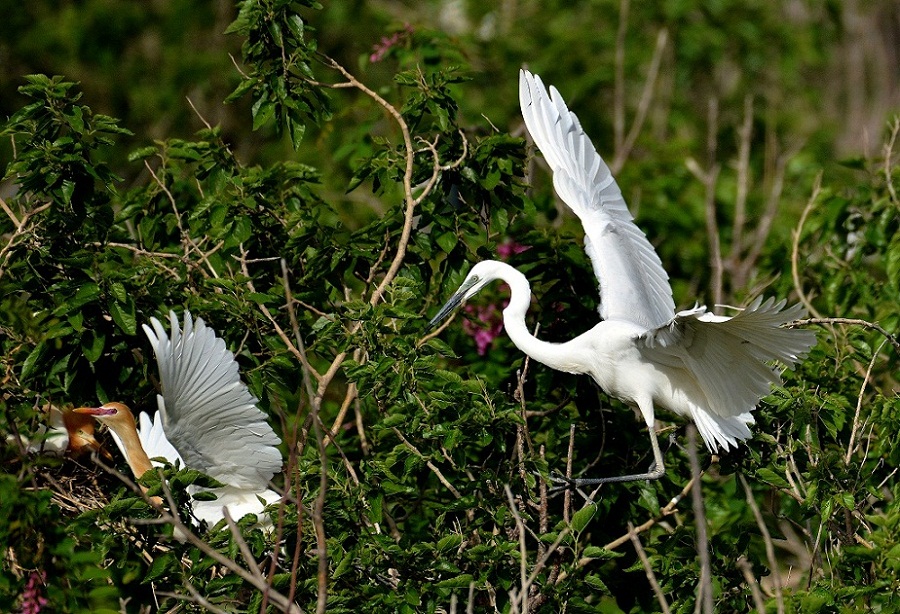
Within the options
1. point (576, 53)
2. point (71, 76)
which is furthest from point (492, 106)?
point (71, 76)

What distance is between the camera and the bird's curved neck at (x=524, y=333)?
4.14 m

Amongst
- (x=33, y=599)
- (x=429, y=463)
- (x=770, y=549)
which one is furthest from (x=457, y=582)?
(x=33, y=599)

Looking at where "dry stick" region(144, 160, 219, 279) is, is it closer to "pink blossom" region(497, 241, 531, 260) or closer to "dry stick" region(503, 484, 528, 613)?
"pink blossom" region(497, 241, 531, 260)

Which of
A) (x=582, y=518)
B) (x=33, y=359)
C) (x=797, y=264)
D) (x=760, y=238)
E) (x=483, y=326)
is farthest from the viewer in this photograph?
(x=760, y=238)

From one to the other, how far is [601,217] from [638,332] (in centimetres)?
73

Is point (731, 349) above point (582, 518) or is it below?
above

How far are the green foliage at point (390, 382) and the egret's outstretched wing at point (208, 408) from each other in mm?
90

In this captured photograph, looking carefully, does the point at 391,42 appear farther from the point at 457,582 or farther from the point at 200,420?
the point at 457,582

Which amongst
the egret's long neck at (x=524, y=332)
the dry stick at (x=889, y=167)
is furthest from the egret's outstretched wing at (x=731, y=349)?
the dry stick at (x=889, y=167)

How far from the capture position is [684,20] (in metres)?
8.90

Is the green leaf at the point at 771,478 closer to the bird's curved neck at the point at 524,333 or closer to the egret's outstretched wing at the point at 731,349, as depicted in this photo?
the egret's outstretched wing at the point at 731,349

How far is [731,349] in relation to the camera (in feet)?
12.7

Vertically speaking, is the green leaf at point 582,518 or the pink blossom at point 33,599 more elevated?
the green leaf at point 582,518

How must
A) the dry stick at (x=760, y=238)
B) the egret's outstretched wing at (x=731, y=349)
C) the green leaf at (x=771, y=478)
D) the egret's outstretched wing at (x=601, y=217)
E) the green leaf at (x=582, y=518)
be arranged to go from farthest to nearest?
the dry stick at (x=760, y=238)
the egret's outstretched wing at (x=601, y=217)
the green leaf at (x=771, y=478)
the egret's outstretched wing at (x=731, y=349)
the green leaf at (x=582, y=518)
